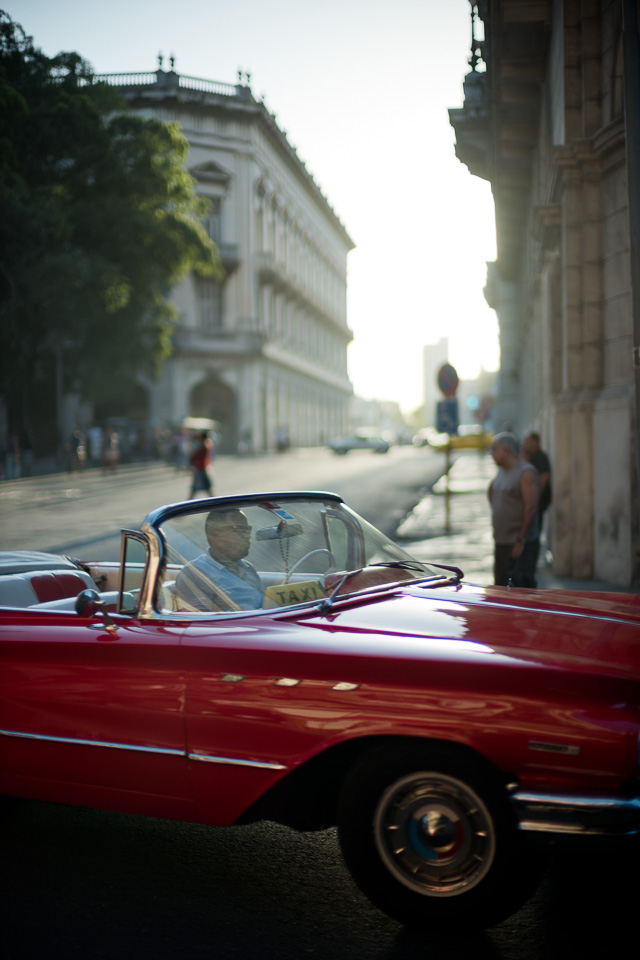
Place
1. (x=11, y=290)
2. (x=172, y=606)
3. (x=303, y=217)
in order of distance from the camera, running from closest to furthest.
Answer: (x=172, y=606) → (x=11, y=290) → (x=303, y=217)

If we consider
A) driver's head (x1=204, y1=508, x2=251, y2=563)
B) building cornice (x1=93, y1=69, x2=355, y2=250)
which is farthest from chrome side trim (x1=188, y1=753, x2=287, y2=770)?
building cornice (x1=93, y1=69, x2=355, y2=250)

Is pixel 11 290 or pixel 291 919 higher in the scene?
pixel 11 290

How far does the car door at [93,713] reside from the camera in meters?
3.32

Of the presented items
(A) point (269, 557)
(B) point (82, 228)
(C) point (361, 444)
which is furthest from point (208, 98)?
(A) point (269, 557)

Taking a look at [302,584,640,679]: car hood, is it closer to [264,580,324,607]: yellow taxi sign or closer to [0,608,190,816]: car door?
[264,580,324,607]: yellow taxi sign

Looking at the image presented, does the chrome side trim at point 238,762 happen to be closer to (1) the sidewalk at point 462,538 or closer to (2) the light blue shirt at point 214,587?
(2) the light blue shirt at point 214,587

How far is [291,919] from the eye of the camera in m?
3.13

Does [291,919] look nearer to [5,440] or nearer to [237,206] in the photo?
[5,440]

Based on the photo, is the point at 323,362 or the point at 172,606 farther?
Result: the point at 323,362

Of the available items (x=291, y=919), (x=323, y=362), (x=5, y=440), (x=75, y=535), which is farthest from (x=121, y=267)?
(x=323, y=362)

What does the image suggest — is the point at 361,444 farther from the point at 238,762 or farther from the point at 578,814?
the point at 578,814

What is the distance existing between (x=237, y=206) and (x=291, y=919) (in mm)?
59831

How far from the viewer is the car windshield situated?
12.2 ft

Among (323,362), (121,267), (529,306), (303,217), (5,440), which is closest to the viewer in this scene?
(5,440)
